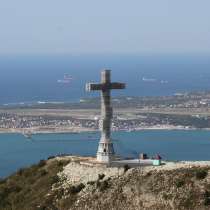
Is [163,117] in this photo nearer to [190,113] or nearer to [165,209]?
[190,113]

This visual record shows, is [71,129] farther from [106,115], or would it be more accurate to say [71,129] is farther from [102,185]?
[102,185]

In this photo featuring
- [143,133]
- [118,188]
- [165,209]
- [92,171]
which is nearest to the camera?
[165,209]

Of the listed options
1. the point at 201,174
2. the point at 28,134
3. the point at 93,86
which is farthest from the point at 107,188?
the point at 28,134

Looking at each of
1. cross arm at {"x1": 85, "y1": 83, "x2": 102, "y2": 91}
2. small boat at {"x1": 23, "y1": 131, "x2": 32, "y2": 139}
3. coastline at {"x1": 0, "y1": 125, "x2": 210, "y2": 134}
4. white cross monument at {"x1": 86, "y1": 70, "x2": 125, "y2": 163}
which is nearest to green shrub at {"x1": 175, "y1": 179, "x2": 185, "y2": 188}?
white cross monument at {"x1": 86, "y1": 70, "x2": 125, "y2": 163}

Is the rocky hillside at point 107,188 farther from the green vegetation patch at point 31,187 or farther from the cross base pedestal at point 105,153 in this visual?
the cross base pedestal at point 105,153

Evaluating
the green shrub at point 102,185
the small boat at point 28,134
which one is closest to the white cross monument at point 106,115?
the green shrub at point 102,185

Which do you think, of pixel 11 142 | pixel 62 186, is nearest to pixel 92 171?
pixel 62 186

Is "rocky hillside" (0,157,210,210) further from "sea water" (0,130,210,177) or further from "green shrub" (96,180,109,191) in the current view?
"sea water" (0,130,210,177)
